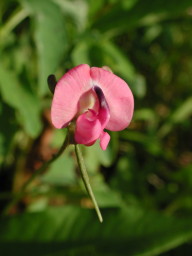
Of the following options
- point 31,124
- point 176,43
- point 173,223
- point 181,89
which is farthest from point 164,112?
point 31,124

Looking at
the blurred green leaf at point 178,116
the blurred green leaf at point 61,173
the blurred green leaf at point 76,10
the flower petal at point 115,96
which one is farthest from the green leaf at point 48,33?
the blurred green leaf at point 178,116

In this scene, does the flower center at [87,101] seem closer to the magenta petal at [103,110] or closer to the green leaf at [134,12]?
the magenta petal at [103,110]

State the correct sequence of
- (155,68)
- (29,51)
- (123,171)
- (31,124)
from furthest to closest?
(155,68) < (123,171) < (29,51) < (31,124)

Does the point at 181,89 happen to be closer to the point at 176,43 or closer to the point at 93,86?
the point at 176,43

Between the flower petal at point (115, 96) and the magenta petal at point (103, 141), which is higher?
the flower petal at point (115, 96)

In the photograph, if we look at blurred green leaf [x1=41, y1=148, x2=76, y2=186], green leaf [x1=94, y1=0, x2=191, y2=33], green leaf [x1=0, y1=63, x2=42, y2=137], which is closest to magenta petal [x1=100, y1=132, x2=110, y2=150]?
Answer: green leaf [x1=0, y1=63, x2=42, y2=137]

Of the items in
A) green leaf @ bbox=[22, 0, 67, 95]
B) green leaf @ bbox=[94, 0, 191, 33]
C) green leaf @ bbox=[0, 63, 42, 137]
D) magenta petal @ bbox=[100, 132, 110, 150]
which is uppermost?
green leaf @ bbox=[94, 0, 191, 33]

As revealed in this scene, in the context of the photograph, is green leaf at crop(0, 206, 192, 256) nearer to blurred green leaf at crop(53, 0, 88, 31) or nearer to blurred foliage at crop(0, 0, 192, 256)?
blurred foliage at crop(0, 0, 192, 256)
